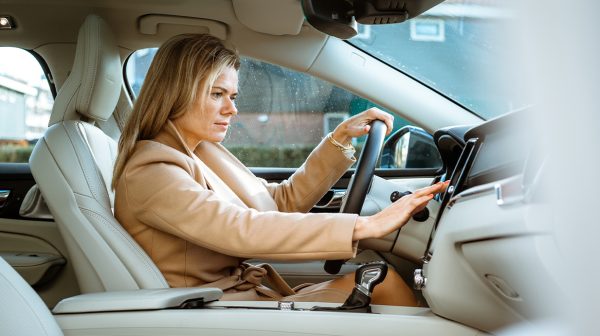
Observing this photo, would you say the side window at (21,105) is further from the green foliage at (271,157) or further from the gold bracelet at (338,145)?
the gold bracelet at (338,145)

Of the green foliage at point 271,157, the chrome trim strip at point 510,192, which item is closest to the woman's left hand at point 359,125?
the green foliage at point 271,157

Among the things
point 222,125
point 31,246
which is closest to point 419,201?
point 222,125

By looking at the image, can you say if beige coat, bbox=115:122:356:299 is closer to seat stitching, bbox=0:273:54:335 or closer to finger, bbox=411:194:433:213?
finger, bbox=411:194:433:213

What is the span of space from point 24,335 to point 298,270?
4.15ft

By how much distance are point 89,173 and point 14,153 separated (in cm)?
129

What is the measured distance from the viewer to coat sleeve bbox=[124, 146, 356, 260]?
1395 millimetres

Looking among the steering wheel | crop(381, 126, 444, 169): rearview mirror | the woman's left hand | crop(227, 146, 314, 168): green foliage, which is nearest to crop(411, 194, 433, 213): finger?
the steering wheel

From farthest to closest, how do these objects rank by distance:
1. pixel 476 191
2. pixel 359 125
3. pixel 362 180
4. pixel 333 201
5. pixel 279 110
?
1. pixel 279 110
2. pixel 333 201
3. pixel 359 125
4. pixel 362 180
5. pixel 476 191

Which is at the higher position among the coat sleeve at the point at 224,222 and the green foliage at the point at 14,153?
the coat sleeve at the point at 224,222

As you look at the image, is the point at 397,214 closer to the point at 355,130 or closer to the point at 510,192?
the point at 510,192

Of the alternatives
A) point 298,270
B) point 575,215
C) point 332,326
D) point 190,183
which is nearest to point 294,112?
point 298,270

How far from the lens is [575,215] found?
1.14ft

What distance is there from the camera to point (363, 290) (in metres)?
1.36

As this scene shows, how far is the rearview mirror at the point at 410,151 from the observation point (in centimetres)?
254
